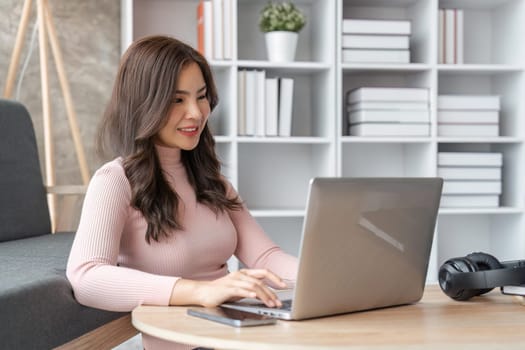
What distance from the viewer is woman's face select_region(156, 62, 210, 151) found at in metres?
1.59

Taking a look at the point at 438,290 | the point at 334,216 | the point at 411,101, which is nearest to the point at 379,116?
the point at 411,101

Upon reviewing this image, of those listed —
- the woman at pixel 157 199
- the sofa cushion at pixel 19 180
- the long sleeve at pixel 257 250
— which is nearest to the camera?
the woman at pixel 157 199

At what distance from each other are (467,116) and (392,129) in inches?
14.1

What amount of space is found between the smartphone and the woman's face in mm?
499

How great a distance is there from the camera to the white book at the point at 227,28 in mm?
3170

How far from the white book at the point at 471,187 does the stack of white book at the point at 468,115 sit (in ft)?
0.68

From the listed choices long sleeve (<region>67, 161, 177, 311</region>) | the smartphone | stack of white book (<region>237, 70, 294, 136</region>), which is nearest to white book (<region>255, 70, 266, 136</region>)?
stack of white book (<region>237, 70, 294, 136</region>)

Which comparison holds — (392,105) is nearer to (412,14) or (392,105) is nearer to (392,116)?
(392,116)

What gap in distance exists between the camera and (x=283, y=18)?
3.21m

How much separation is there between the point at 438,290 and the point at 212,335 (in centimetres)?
57

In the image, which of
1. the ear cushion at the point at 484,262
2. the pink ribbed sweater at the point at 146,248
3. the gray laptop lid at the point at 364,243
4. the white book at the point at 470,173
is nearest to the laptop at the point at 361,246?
the gray laptop lid at the point at 364,243

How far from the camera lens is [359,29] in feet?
10.7

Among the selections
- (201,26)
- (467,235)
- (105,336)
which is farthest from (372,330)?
(467,235)

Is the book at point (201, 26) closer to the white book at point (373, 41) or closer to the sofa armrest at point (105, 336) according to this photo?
the white book at point (373, 41)
